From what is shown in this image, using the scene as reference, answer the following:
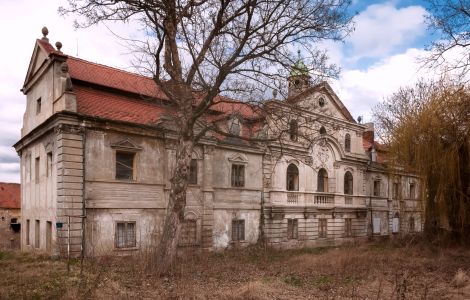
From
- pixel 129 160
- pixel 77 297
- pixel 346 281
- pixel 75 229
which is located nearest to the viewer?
pixel 77 297

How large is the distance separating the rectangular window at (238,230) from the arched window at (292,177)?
4234mm

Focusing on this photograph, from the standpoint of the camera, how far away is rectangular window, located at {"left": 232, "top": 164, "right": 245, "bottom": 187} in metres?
23.1

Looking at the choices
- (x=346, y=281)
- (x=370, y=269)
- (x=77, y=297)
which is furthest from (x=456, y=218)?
(x=77, y=297)

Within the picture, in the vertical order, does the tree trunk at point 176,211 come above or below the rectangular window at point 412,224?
above

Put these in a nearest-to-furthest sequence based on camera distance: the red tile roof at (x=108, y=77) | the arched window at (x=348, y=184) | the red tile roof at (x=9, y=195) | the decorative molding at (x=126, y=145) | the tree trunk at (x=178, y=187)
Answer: the tree trunk at (x=178, y=187)
the decorative molding at (x=126, y=145)
the red tile roof at (x=108, y=77)
the arched window at (x=348, y=184)
the red tile roof at (x=9, y=195)

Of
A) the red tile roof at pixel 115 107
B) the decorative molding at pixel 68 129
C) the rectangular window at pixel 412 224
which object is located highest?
the red tile roof at pixel 115 107

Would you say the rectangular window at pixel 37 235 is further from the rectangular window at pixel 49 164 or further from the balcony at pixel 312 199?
the balcony at pixel 312 199

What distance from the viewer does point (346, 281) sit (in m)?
13.0

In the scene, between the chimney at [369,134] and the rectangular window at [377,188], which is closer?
the rectangular window at [377,188]

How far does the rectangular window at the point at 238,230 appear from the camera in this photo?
22641 millimetres

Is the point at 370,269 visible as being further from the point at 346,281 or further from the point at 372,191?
the point at 372,191

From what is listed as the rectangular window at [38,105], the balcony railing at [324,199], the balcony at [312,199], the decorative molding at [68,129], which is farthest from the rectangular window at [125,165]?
the balcony railing at [324,199]

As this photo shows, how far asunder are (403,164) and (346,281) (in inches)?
426

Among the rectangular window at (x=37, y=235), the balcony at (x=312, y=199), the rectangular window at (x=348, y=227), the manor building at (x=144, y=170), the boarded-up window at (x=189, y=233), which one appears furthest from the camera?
the rectangular window at (x=348, y=227)
